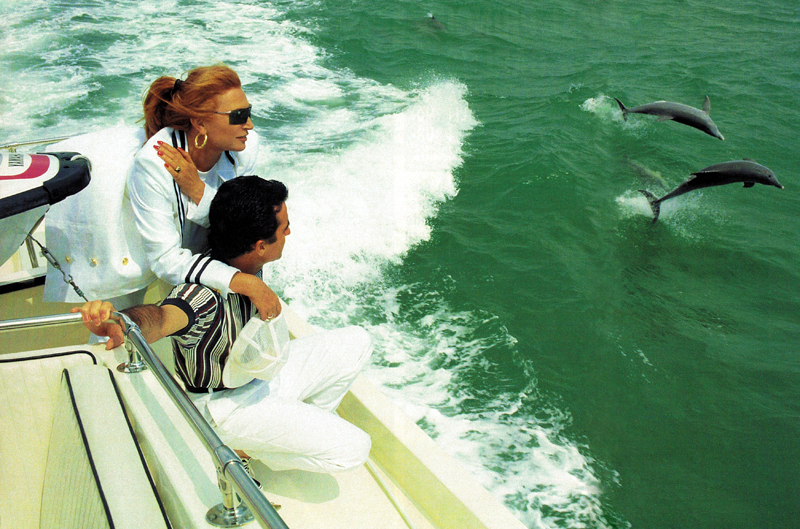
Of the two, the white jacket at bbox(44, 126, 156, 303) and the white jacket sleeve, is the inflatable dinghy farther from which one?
the white jacket at bbox(44, 126, 156, 303)

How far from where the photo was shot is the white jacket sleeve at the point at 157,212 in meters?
2.02

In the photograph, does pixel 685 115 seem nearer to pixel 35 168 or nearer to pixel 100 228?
pixel 100 228

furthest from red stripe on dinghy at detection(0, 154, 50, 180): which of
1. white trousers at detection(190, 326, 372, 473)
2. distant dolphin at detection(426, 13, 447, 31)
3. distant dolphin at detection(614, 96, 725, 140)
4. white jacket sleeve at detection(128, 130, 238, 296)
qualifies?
distant dolphin at detection(426, 13, 447, 31)

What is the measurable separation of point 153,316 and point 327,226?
429 centimetres

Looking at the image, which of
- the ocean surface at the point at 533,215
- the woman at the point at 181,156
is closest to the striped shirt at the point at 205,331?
the woman at the point at 181,156

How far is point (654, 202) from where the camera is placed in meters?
6.38

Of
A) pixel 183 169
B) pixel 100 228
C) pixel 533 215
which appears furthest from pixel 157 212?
pixel 533 215

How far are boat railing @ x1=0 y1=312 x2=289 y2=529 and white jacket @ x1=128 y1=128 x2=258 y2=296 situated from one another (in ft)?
1.07

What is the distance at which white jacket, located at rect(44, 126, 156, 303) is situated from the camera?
2.22m

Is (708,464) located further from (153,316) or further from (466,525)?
(153,316)

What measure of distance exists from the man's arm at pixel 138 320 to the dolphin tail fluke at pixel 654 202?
18.6ft

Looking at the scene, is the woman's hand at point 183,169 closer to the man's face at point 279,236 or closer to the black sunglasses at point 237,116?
the black sunglasses at point 237,116

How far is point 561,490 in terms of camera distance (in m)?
3.46

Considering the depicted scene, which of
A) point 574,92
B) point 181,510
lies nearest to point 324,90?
point 574,92
